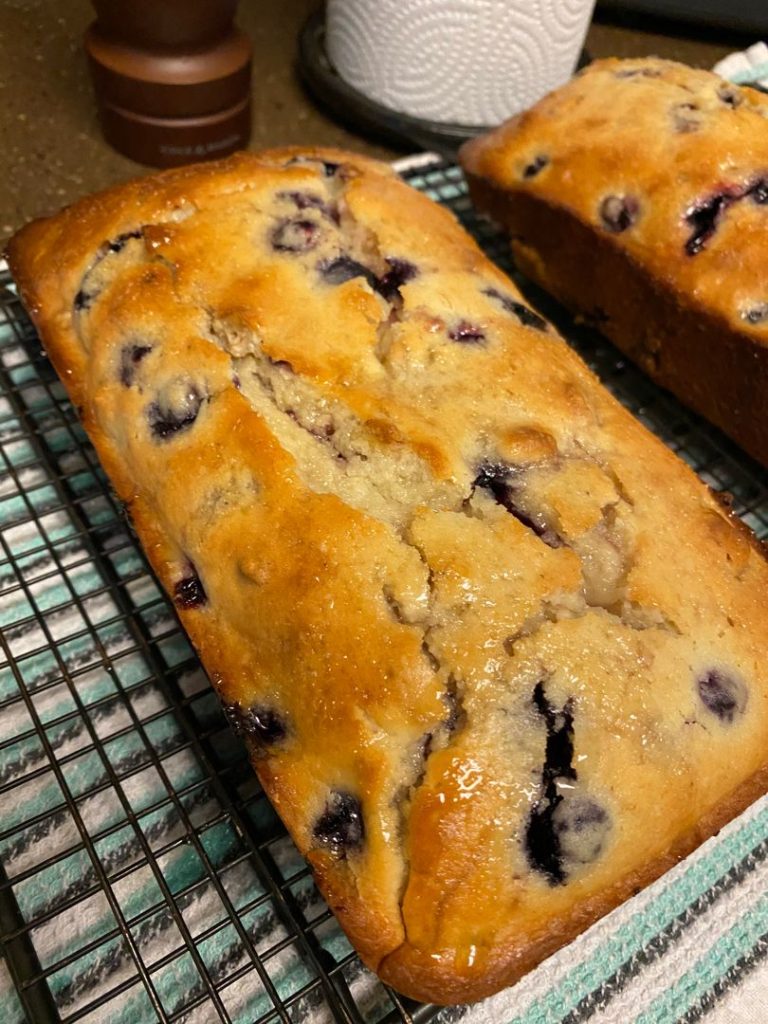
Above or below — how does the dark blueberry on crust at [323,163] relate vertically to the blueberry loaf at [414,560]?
above

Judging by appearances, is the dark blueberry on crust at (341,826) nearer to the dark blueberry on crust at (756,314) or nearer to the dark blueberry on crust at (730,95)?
the dark blueberry on crust at (756,314)

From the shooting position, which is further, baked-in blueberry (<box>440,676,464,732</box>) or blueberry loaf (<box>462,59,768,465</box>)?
blueberry loaf (<box>462,59,768,465</box>)

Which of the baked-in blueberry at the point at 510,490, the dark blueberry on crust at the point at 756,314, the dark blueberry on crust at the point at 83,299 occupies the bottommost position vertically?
the dark blueberry on crust at the point at 83,299

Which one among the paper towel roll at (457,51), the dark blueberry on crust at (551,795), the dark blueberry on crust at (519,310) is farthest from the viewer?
the paper towel roll at (457,51)

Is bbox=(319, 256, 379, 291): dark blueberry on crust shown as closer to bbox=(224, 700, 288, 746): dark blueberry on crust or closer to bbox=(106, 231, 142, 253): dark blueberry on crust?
bbox=(106, 231, 142, 253): dark blueberry on crust

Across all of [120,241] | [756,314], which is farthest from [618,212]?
[120,241]

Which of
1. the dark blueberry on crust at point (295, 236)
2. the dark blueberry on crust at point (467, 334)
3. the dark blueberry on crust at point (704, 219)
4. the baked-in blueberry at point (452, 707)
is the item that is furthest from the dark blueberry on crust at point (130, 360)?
the dark blueberry on crust at point (704, 219)

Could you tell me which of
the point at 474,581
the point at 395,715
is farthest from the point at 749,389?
the point at 395,715

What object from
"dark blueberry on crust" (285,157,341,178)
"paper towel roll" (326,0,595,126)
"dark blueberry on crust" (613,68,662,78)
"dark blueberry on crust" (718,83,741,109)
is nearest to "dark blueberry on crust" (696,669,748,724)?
"dark blueberry on crust" (285,157,341,178)
